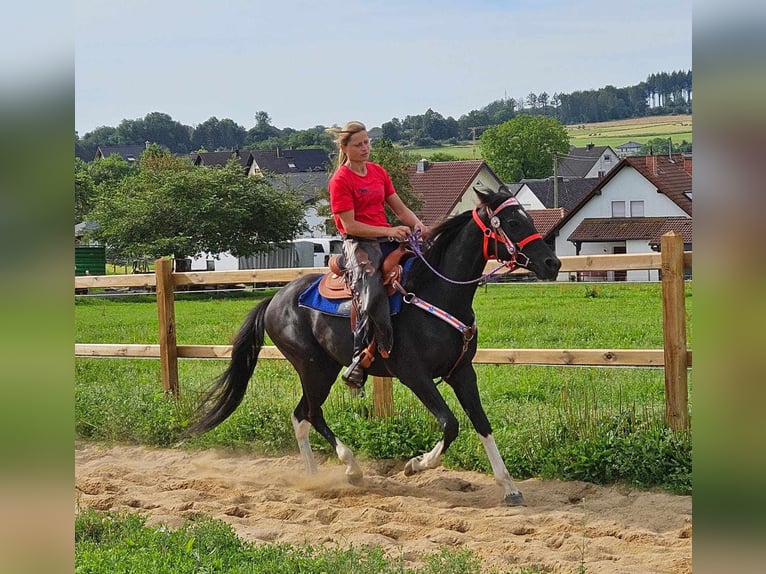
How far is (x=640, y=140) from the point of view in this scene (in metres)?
89.2

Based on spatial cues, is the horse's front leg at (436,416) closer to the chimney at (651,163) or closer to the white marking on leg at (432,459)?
the white marking on leg at (432,459)

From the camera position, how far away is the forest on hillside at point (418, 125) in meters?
92.8

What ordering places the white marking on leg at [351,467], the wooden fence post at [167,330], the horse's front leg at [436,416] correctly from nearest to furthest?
1. the horse's front leg at [436,416]
2. the white marking on leg at [351,467]
3. the wooden fence post at [167,330]

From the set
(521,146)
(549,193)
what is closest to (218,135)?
(521,146)

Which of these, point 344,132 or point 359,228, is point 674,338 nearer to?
point 359,228

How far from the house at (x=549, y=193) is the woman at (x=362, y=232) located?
71297mm

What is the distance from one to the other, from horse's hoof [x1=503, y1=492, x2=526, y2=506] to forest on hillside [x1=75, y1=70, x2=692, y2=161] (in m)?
55.1

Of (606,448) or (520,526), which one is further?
(606,448)

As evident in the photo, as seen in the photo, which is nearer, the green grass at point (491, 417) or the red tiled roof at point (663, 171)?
the green grass at point (491, 417)

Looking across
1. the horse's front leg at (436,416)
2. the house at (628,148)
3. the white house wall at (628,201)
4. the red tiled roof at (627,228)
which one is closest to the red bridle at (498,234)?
the horse's front leg at (436,416)
